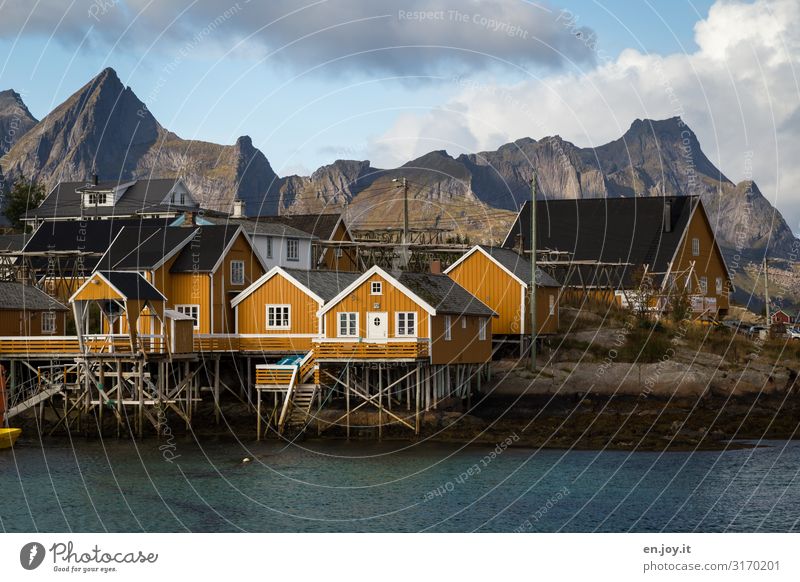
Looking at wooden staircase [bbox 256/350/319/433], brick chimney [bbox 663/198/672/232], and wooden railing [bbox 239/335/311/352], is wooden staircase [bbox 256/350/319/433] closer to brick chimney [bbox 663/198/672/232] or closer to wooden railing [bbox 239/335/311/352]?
wooden railing [bbox 239/335/311/352]

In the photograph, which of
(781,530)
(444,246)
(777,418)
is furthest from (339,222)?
(781,530)

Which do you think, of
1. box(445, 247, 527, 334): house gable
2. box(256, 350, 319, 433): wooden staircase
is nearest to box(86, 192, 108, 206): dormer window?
box(445, 247, 527, 334): house gable

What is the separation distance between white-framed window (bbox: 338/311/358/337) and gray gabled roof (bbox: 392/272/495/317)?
2480mm

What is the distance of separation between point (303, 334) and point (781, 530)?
27.3m

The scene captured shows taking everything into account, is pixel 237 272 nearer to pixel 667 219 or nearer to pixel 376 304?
pixel 376 304

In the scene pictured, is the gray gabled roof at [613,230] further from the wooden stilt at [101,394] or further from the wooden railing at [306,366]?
the wooden stilt at [101,394]

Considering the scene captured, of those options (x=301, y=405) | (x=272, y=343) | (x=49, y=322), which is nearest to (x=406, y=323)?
(x=301, y=405)

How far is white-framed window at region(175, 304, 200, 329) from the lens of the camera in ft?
206

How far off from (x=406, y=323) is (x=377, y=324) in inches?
49.9

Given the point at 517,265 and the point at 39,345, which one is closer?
the point at 39,345

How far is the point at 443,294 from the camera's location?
198ft

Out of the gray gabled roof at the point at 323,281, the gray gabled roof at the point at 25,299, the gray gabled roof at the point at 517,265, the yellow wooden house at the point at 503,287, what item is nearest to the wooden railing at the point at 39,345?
the gray gabled roof at the point at 25,299

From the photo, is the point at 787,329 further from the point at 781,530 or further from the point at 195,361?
the point at 781,530

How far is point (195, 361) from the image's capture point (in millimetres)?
62031
